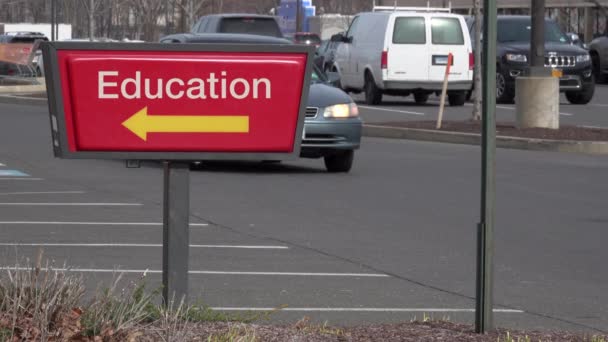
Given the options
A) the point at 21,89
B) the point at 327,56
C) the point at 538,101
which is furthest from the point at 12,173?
the point at 327,56

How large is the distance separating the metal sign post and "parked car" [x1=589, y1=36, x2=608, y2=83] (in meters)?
37.1

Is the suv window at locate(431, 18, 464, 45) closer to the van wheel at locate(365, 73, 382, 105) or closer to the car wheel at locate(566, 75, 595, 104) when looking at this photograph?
the van wheel at locate(365, 73, 382, 105)

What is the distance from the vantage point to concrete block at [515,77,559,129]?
Answer: 22.4 meters

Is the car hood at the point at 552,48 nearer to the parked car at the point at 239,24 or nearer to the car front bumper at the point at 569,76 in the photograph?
the car front bumper at the point at 569,76

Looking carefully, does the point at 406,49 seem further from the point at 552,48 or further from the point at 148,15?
the point at 148,15

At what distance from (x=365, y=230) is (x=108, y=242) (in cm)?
233

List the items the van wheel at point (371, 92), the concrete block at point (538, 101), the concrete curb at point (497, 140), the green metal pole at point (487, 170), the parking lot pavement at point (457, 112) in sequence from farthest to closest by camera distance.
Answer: the van wheel at point (371, 92)
the parking lot pavement at point (457, 112)
the concrete block at point (538, 101)
the concrete curb at point (497, 140)
the green metal pole at point (487, 170)

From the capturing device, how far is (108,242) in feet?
35.0

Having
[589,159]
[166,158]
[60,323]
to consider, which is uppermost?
[166,158]

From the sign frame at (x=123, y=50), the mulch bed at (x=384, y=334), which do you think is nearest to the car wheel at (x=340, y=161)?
the mulch bed at (x=384, y=334)

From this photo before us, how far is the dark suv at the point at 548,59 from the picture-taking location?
98.1 feet

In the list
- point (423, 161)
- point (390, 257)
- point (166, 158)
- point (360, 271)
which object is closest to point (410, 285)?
point (360, 271)

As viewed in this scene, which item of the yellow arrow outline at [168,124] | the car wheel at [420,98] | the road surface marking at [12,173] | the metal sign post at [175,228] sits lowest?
the car wheel at [420,98]

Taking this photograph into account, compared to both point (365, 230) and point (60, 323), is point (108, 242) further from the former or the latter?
point (60, 323)
